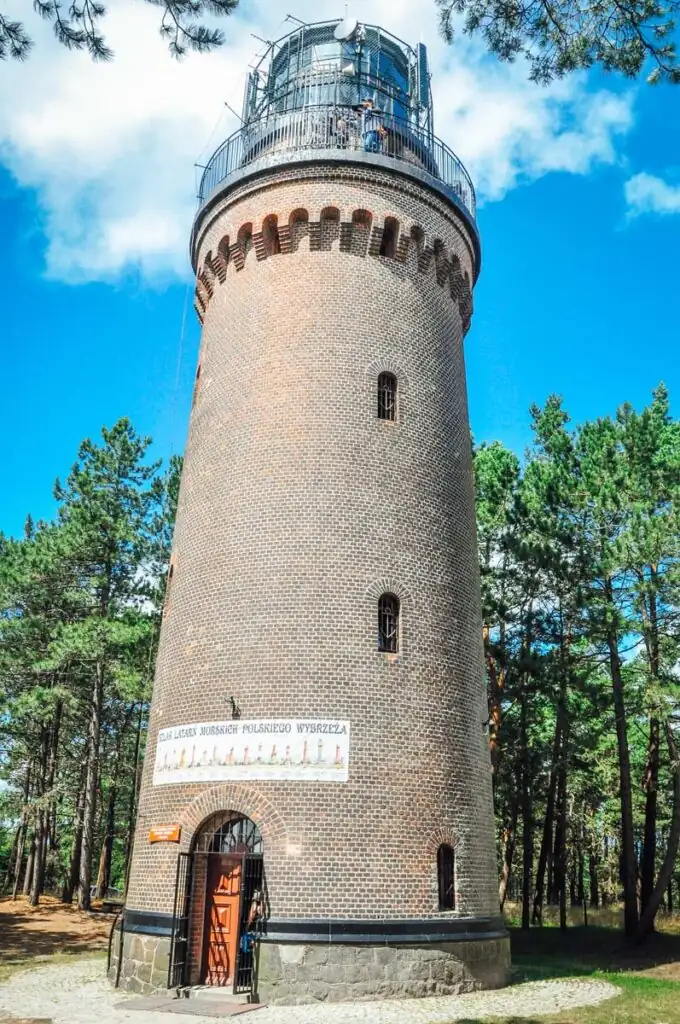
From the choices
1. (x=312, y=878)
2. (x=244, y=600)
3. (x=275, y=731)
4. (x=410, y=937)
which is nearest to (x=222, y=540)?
(x=244, y=600)

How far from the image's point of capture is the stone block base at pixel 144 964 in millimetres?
12953

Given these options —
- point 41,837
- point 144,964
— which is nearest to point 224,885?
point 144,964

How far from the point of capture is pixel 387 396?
16.2 meters

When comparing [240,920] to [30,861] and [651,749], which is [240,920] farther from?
[30,861]

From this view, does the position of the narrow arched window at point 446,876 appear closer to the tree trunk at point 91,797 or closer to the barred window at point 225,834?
the barred window at point 225,834

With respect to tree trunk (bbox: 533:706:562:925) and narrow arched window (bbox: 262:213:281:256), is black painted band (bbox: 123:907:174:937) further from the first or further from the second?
tree trunk (bbox: 533:706:562:925)

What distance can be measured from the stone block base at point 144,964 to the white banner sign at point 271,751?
2496 mm

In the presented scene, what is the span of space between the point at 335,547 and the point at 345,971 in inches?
254

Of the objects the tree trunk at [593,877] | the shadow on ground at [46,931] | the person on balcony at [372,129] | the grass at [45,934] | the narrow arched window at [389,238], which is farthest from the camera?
the tree trunk at [593,877]

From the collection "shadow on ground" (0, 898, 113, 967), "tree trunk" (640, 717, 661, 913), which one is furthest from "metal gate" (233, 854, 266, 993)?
"tree trunk" (640, 717, 661, 913)

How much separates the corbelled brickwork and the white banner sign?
7.1 inches

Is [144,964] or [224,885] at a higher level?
[224,885]

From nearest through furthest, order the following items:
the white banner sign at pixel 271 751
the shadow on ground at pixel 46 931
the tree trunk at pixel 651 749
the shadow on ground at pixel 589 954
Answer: the white banner sign at pixel 271 751
the shadow on ground at pixel 589 954
the shadow on ground at pixel 46 931
the tree trunk at pixel 651 749

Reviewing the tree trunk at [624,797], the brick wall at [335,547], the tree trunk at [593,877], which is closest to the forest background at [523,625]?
the tree trunk at [624,797]
